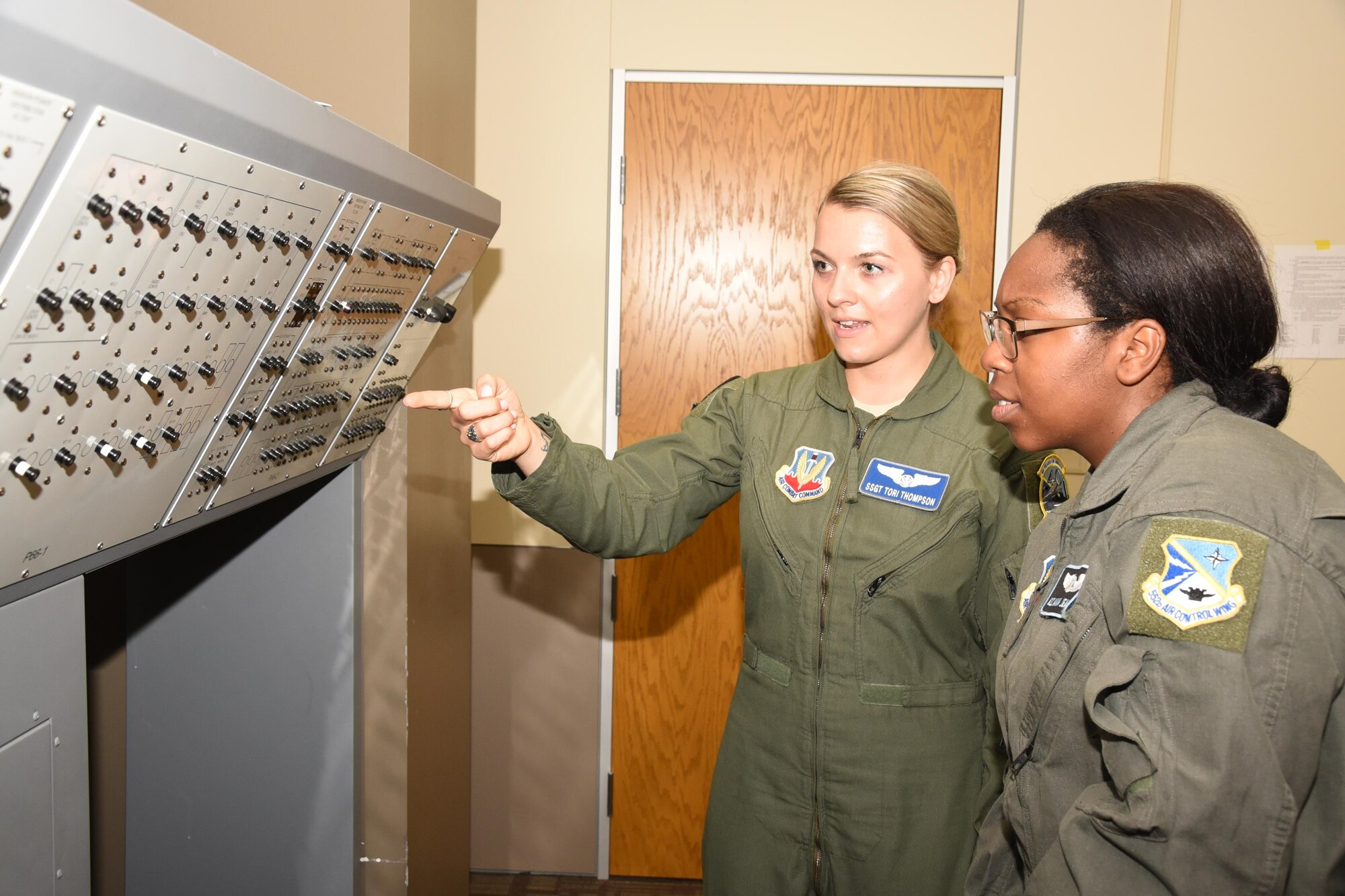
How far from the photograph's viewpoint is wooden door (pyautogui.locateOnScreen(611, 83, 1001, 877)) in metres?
2.61

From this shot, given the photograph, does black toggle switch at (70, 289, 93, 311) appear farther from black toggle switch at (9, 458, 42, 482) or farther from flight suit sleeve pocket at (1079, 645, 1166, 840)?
flight suit sleeve pocket at (1079, 645, 1166, 840)

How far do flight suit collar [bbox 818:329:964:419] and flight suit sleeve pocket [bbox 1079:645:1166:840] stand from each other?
691mm

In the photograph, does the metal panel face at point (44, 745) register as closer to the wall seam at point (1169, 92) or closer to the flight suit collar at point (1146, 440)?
the flight suit collar at point (1146, 440)

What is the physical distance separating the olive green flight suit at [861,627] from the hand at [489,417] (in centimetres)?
6

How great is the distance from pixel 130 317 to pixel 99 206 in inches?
6.5

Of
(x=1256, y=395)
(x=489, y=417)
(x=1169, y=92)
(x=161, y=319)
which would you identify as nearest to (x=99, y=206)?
(x=161, y=319)

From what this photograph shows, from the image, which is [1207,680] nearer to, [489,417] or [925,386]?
[925,386]

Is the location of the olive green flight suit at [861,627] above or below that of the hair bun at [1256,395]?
below

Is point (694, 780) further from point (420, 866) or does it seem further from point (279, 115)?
point (279, 115)

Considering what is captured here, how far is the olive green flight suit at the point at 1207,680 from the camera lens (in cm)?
83

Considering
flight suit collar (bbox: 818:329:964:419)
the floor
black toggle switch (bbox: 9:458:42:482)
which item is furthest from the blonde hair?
the floor

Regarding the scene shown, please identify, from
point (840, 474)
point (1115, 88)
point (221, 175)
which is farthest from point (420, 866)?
point (1115, 88)

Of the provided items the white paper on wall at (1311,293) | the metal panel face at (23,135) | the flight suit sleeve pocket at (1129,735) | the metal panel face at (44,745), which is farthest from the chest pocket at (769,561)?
the white paper on wall at (1311,293)

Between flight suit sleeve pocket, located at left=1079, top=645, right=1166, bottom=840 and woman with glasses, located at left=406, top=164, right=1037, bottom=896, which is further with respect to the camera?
woman with glasses, located at left=406, top=164, right=1037, bottom=896
